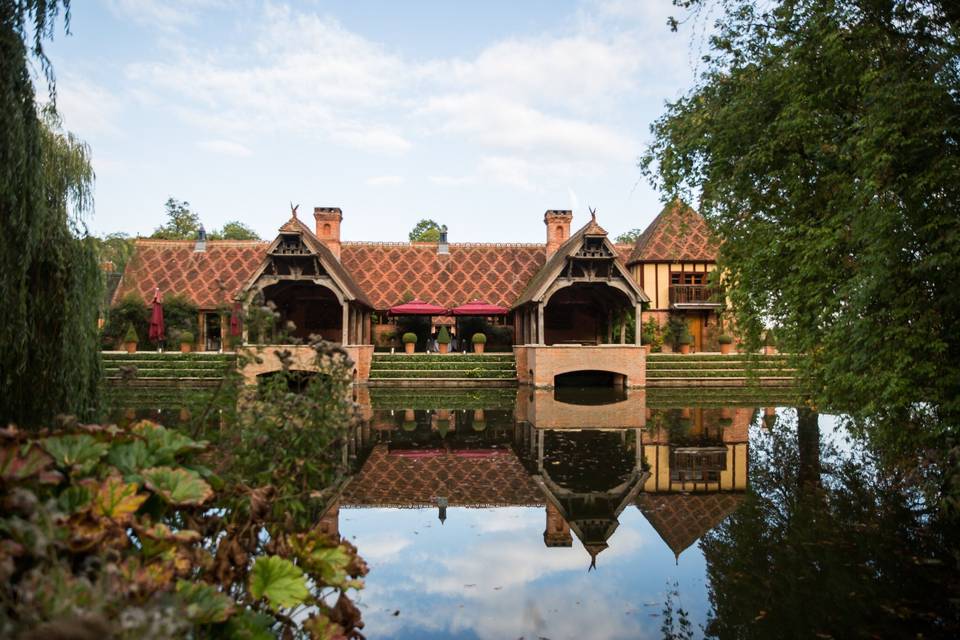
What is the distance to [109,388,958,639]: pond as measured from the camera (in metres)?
4.11

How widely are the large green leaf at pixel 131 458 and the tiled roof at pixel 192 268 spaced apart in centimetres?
2481

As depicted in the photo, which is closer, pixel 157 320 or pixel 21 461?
pixel 21 461

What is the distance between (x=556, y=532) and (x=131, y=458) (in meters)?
4.03

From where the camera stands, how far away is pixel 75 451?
2.75 m

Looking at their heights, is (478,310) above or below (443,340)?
above

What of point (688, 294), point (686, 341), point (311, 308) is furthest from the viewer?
point (688, 294)

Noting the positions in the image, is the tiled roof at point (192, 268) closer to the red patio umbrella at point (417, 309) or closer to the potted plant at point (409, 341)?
the red patio umbrella at point (417, 309)

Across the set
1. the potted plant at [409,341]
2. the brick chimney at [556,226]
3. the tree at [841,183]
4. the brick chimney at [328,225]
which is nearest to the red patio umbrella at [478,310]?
the potted plant at [409,341]

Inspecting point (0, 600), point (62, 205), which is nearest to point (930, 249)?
point (0, 600)

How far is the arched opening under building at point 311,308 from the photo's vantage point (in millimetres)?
25641

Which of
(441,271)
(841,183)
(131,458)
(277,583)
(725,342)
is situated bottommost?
(277,583)

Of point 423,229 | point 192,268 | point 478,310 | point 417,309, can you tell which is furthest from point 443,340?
point 423,229

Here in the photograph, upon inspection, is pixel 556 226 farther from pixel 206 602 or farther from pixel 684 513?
pixel 206 602

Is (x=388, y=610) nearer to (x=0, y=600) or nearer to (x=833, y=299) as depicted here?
(x=0, y=600)
